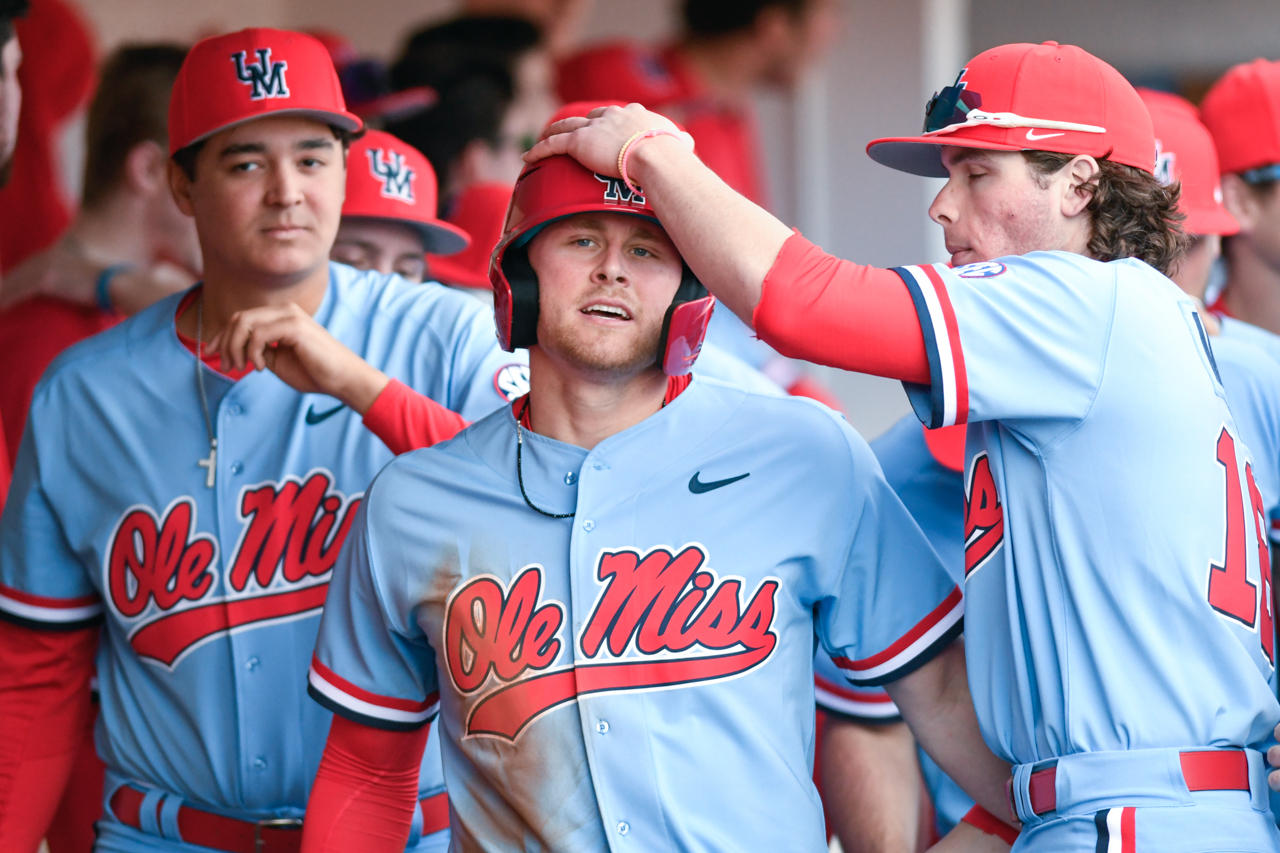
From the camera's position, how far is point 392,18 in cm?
826

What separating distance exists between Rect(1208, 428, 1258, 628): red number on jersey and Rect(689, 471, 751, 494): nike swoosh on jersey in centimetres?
67

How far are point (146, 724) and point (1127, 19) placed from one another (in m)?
8.17

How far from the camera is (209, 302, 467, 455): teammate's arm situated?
227cm

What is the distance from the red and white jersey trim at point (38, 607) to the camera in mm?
2551

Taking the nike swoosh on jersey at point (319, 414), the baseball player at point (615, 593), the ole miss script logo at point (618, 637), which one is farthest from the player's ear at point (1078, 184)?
the nike swoosh on jersey at point (319, 414)

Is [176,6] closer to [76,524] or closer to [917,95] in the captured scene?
[917,95]

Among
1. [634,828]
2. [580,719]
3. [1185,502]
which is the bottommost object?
[634,828]

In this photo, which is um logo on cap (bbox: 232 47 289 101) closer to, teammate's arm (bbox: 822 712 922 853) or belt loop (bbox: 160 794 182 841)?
belt loop (bbox: 160 794 182 841)

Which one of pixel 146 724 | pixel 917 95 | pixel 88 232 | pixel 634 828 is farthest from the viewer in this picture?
pixel 917 95

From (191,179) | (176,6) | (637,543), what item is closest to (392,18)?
(176,6)

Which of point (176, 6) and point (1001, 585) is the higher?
point (176, 6)

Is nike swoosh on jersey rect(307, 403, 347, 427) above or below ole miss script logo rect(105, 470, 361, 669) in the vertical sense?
above

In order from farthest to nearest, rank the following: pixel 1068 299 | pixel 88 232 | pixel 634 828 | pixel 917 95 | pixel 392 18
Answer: pixel 392 18 < pixel 917 95 < pixel 88 232 < pixel 634 828 < pixel 1068 299

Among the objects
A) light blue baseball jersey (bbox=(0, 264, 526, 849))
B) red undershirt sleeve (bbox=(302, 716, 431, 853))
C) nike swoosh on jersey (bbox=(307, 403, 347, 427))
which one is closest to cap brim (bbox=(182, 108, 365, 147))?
light blue baseball jersey (bbox=(0, 264, 526, 849))
